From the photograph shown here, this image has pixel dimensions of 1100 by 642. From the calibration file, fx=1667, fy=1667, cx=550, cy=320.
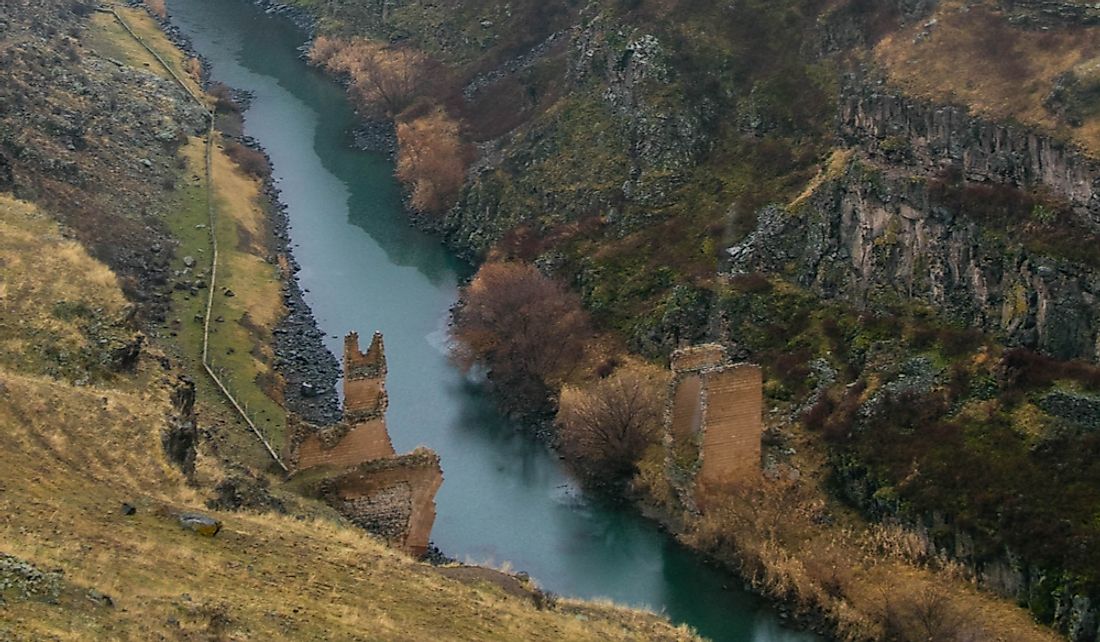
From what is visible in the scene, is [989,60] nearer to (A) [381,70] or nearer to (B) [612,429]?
(B) [612,429]

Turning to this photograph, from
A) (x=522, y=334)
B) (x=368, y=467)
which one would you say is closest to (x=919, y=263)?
(x=522, y=334)

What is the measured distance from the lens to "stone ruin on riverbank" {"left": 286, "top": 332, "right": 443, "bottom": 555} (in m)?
46.0

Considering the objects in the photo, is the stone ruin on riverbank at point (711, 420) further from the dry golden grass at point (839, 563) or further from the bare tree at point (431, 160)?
the bare tree at point (431, 160)

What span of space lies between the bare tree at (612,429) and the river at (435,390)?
46.0 inches

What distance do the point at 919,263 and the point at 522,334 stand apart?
1602cm

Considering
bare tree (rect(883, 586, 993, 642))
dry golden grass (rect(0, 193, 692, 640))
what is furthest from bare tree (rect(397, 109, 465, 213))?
dry golden grass (rect(0, 193, 692, 640))

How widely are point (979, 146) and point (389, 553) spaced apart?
3091cm

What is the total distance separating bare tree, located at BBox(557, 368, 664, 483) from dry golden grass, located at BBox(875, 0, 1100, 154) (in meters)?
16.3

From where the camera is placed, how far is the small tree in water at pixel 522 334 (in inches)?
2569

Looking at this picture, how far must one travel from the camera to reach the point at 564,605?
136ft

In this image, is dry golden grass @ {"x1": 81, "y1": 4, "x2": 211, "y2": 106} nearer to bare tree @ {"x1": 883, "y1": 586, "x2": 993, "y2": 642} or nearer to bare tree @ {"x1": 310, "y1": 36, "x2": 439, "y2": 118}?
bare tree @ {"x1": 310, "y1": 36, "x2": 439, "y2": 118}

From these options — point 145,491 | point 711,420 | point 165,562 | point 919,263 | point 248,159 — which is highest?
point 919,263

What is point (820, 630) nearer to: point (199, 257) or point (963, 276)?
point (963, 276)

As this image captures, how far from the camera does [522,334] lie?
66750mm
